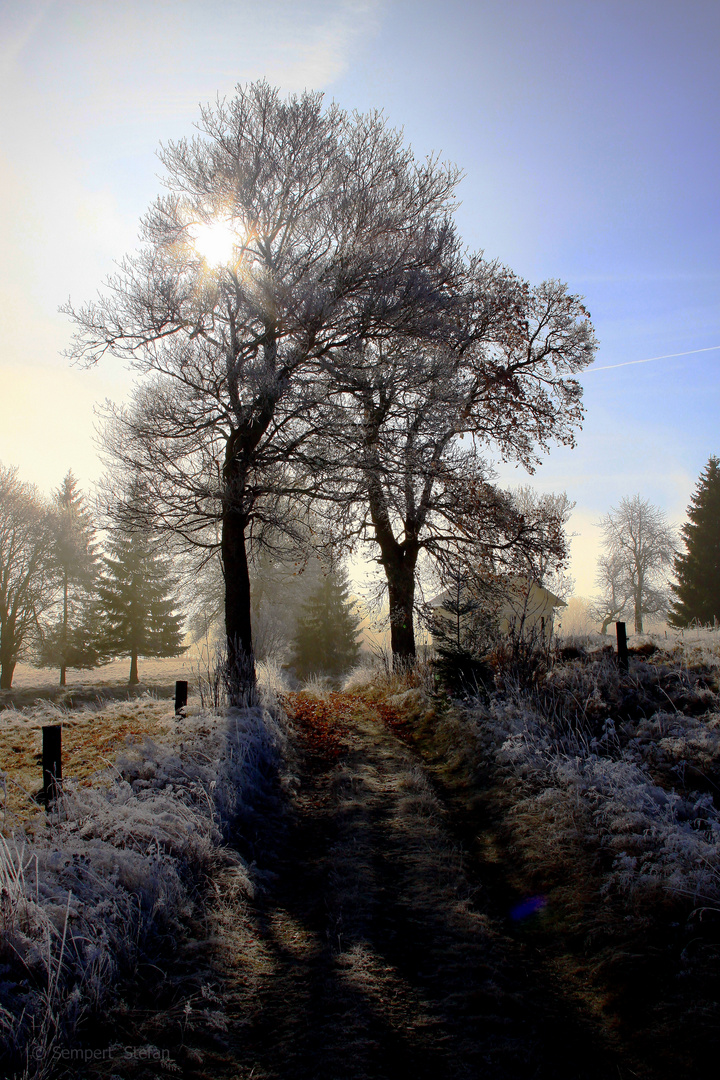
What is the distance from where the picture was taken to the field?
9.78ft

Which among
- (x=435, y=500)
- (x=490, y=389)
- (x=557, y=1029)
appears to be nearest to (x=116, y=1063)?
(x=557, y=1029)

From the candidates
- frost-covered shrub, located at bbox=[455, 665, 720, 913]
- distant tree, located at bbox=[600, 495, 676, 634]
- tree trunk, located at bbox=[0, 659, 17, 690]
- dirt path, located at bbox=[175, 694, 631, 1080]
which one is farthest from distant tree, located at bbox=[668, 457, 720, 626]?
tree trunk, located at bbox=[0, 659, 17, 690]

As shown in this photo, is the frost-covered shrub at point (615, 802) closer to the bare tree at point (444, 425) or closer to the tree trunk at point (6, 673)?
the bare tree at point (444, 425)

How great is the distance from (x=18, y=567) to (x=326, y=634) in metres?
15.1

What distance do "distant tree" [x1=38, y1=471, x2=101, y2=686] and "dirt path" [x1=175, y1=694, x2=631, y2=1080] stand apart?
2815cm

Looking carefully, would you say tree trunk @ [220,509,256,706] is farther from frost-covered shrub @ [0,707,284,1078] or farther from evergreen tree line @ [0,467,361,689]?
evergreen tree line @ [0,467,361,689]

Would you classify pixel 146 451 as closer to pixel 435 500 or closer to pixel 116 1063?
pixel 435 500

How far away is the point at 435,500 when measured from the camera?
586 inches

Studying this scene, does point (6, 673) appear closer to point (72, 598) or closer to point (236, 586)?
point (72, 598)

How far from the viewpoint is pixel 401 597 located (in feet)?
53.4

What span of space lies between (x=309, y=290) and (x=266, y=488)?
351 centimetres

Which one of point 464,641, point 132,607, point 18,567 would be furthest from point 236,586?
Answer: point 18,567

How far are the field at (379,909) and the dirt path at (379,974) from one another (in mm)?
16

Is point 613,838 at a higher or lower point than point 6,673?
higher
